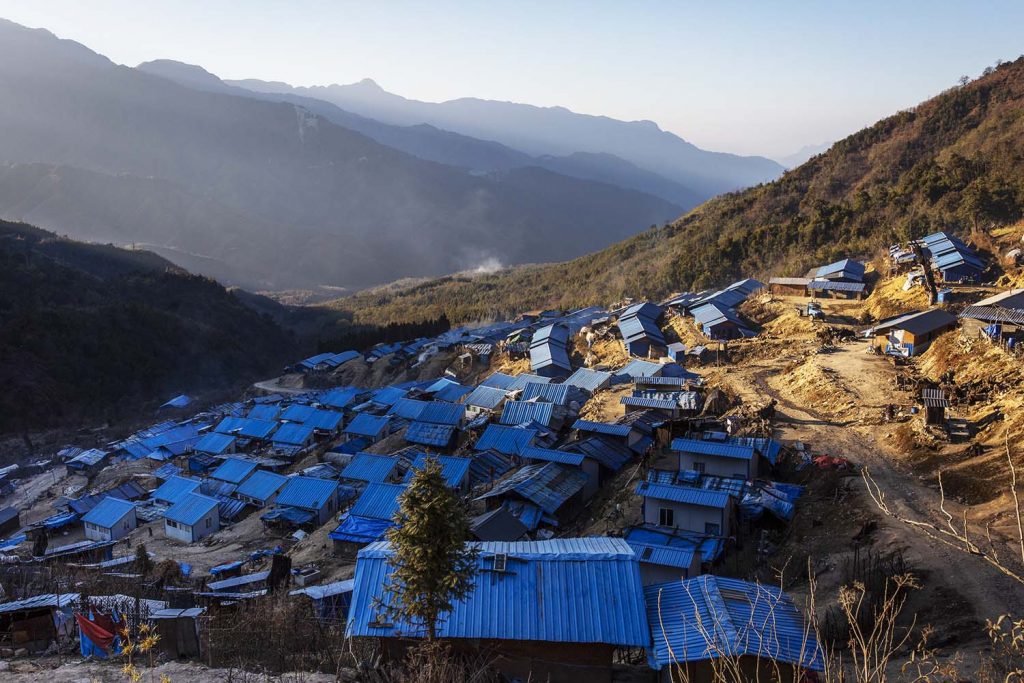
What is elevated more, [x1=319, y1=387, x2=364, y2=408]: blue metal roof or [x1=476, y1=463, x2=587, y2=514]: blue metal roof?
[x1=476, y1=463, x2=587, y2=514]: blue metal roof

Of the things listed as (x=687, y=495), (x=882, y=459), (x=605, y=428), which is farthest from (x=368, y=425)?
(x=882, y=459)

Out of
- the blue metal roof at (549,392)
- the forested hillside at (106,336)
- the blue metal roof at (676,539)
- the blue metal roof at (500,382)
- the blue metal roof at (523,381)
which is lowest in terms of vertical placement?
the forested hillside at (106,336)

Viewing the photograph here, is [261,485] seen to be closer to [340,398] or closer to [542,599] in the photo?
[340,398]

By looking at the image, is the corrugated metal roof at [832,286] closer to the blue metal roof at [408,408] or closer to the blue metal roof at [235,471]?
the blue metal roof at [408,408]

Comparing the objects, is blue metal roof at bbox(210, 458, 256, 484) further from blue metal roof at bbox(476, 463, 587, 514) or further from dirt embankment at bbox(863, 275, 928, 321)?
dirt embankment at bbox(863, 275, 928, 321)

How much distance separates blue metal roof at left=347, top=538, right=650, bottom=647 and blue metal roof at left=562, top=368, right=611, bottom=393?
2034cm

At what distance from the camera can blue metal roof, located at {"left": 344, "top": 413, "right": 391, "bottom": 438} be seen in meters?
32.3

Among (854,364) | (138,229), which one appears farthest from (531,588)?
(138,229)

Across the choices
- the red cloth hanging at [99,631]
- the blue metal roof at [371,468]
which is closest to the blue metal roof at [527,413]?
the blue metal roof at [371,468]

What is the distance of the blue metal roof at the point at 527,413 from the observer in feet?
89.0

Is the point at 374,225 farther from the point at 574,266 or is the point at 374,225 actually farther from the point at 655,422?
the point at 655,422

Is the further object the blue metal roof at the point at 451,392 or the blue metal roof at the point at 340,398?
the blue metal roof at the point at 340,398

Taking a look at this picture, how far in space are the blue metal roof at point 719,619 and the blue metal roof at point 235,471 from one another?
75.8 ft

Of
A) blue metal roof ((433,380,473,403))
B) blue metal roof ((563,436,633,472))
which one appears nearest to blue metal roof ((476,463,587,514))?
blue metal roof ((563,436,633,472))
